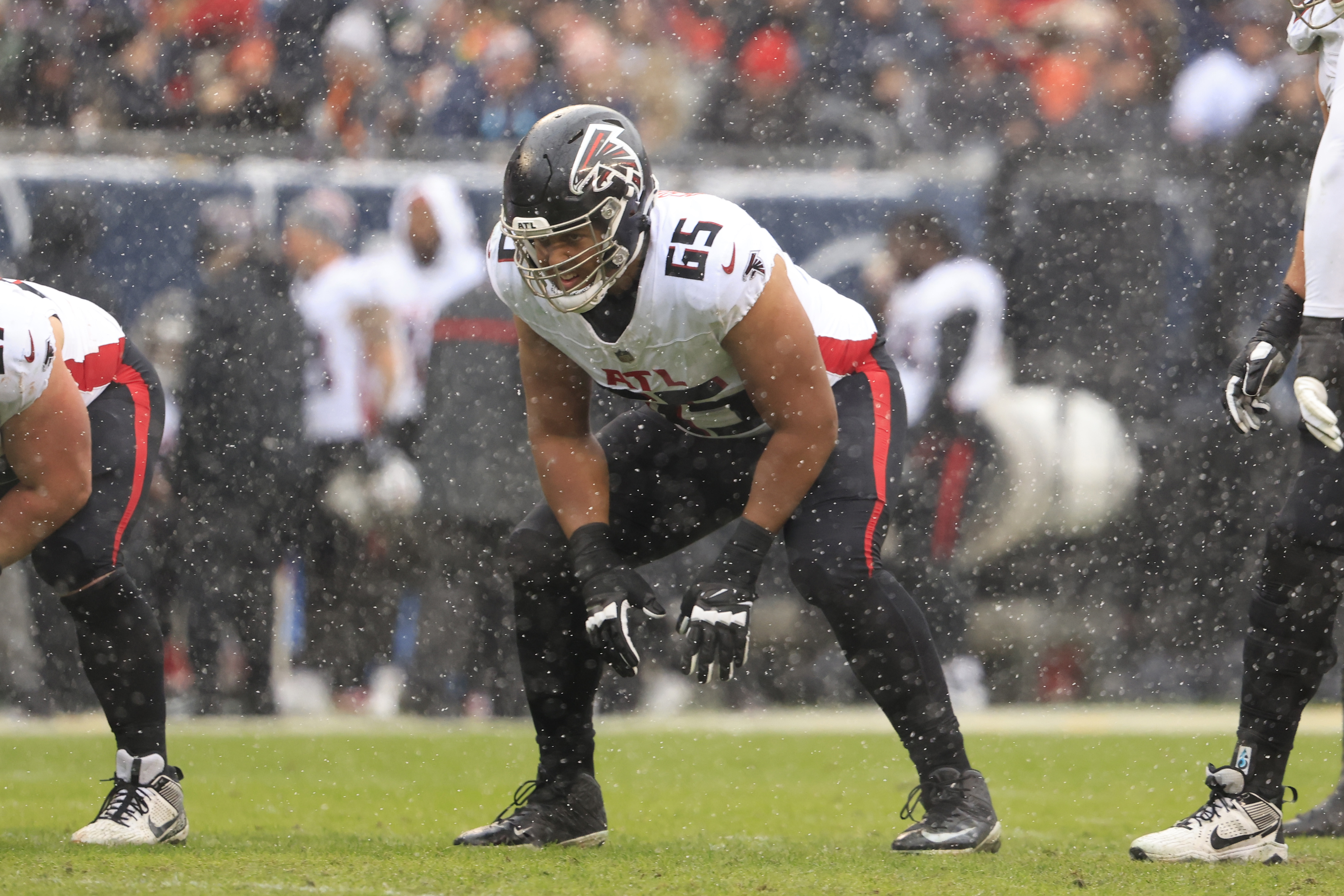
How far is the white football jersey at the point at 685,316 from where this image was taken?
3.54 m

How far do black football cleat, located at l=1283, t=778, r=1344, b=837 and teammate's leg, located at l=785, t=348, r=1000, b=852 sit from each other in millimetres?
991

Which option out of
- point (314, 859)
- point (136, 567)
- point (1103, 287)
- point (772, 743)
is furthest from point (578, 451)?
point (1103, 287)

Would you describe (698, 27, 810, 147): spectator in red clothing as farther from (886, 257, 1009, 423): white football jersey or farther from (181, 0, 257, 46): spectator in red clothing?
(181, 0, 257, 46): spectator in red clothing

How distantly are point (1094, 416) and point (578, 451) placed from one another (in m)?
3.88

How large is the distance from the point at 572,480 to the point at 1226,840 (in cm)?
166

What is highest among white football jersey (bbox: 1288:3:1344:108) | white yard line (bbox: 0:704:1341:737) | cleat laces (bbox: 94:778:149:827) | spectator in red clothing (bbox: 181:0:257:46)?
spectator in red clothing (bbox: 181:0:257:46)

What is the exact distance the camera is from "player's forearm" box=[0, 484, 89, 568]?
12.2ft

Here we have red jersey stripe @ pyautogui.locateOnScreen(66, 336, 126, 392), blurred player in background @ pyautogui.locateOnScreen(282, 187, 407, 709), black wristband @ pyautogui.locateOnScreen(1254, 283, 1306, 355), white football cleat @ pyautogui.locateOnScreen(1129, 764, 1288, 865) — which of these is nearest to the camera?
white football cleat @ pyautogui.locateOnScreen(1129, 764, 1288, 865)

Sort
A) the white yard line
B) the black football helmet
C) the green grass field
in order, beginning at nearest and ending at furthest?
the green grass field → the black football helmet → the white yard line

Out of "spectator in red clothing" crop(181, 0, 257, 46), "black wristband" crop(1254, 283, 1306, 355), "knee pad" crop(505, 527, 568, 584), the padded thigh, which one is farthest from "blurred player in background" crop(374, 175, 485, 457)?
"black wristband" crop(1254, 283, 1306, 355)

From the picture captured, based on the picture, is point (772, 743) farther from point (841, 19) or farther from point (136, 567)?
point (841, 19)

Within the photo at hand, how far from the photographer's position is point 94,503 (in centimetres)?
393

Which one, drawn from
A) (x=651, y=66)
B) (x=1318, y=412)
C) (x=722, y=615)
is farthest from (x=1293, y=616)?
(x=651, y=66)

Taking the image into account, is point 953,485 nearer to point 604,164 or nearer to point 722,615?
point 722,615
